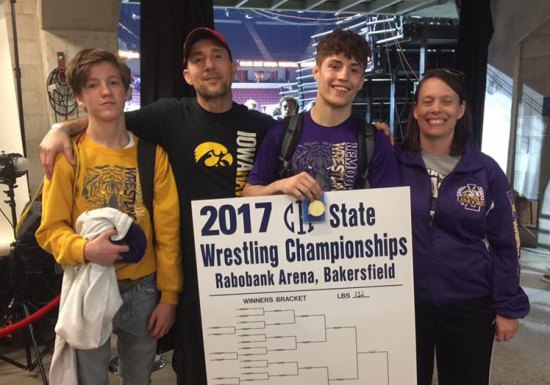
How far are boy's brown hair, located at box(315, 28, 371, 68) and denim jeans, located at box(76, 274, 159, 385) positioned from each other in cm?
99

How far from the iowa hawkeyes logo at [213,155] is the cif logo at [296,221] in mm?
423

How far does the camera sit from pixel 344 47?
57.1 inches

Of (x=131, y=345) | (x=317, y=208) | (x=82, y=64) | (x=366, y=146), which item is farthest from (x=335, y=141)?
(x=131, y=345)

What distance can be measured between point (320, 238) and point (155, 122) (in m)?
0.81

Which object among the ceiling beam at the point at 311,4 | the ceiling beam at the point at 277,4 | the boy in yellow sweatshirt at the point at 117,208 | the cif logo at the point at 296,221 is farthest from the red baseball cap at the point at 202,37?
the ceiling beam at the point at 311,4

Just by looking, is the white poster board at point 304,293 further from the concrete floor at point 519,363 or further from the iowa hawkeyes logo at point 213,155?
the concrete floor at point 519,363

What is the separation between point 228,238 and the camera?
52.2 inches

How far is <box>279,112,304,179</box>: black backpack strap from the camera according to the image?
148 centimetres

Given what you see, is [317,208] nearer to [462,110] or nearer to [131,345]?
[462,110]

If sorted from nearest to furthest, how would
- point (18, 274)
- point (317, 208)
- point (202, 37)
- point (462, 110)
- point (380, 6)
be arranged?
point (317, 208), point (462, 110), point (202, 37), point (18, 274), point (380, 6)

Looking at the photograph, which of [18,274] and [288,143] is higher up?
[288,143]

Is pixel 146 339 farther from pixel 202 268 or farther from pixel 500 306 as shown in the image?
pixel 500 306

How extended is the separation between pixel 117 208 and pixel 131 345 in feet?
1.64

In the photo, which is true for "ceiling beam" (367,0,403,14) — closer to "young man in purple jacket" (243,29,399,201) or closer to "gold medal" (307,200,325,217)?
"young man in purple jacket" (243,29,399,201)
